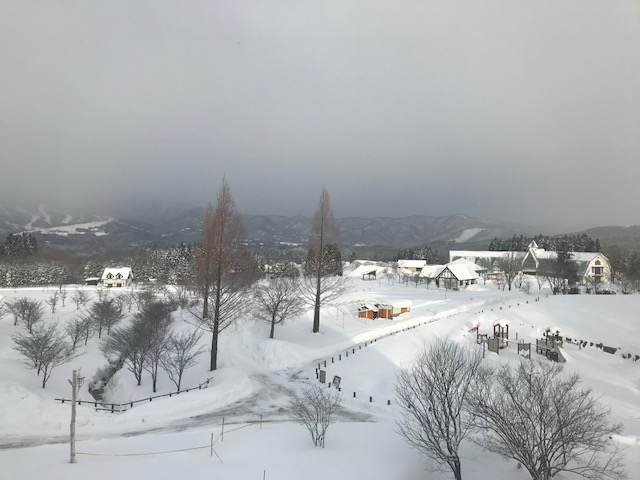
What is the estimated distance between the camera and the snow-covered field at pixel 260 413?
13.7 meters

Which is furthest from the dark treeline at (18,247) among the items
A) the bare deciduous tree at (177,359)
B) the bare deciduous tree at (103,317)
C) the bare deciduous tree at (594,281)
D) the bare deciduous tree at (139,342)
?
the bare deciduous tree at (594,281)

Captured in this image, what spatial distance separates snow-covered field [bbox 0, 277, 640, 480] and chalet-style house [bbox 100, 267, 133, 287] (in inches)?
2005

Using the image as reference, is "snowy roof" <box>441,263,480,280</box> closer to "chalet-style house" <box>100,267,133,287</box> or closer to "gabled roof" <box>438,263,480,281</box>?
"gabled roof" <box>438,263,480,281</box>

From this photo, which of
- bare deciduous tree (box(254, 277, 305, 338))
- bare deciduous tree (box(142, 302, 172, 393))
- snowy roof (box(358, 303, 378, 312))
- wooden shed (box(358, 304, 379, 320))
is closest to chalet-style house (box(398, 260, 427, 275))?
snowy roof (box(358, 303, 378, 312))

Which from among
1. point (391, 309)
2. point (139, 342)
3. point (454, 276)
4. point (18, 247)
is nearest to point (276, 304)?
point (139, 342)

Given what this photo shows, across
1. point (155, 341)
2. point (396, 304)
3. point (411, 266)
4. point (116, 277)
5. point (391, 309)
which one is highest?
Answer: point (411, 266)

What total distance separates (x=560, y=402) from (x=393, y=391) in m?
11.1

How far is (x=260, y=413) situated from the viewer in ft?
64.5

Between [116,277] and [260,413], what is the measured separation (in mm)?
80405

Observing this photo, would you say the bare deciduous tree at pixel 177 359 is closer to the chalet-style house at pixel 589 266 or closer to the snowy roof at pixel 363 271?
the chalet-style house at pixel 589 266

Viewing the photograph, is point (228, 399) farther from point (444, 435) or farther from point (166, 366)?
point (444, 435)

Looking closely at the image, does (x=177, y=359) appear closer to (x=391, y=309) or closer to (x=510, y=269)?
(x=391, y=309)

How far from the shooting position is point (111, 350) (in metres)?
32.3

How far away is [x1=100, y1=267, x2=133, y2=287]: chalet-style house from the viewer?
285 ft
